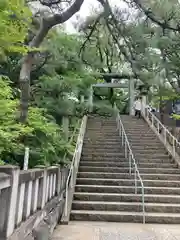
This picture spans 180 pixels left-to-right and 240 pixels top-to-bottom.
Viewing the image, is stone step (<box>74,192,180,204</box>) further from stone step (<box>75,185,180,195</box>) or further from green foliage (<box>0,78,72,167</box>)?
green foliage (<box>0,78,72,167</box>)

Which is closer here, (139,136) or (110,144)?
(110,144)

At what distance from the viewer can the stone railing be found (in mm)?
2160

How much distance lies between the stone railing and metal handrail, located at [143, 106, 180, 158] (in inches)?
236

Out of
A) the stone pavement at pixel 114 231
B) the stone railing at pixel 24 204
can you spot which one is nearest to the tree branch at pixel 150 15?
the stone railing at pixel 24 204

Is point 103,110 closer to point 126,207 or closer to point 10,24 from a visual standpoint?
point 126,207

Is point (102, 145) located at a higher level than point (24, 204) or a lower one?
higher

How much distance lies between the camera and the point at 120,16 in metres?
5.98

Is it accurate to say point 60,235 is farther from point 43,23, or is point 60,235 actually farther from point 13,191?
point 43,23

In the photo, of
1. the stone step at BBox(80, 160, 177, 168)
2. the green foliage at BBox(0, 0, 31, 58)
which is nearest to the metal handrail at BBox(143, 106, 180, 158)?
the stone step at BBox(80, 160, 177, 168)

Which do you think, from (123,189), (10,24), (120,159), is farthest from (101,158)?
(10,24)

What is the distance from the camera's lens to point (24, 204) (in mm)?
2887

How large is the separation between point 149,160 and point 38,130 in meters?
4.69

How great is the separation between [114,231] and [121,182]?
271 centimetres

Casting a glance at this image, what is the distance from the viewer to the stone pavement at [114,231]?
173 inches
